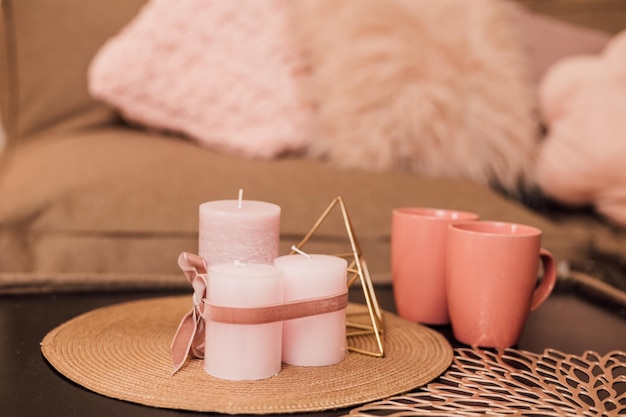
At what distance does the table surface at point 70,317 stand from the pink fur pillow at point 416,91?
44 cm

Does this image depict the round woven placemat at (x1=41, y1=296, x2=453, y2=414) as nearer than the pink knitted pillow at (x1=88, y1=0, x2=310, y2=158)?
Yes

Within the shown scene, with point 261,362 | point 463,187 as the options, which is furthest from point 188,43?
point 261,362

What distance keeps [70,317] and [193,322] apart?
10.4 inches

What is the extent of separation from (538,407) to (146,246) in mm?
678

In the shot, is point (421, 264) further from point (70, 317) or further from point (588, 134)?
point (588, 134)

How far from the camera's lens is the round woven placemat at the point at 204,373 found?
0.55 metres

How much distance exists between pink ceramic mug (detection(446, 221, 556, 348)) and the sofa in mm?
306

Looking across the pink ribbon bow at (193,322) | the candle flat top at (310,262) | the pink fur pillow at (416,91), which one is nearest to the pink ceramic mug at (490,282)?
the candle flat top at (310,262)

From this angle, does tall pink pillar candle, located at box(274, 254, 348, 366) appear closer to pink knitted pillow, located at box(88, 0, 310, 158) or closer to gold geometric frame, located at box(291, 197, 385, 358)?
gold geometric frame, located at box(291, 197, 385, 358)

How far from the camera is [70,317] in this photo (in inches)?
32.0

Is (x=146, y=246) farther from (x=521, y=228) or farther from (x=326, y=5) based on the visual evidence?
(x=326, y=5)

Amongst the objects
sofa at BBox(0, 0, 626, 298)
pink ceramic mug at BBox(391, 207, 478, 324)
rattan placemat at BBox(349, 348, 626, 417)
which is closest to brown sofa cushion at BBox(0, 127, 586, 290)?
sofa at BBox(0, 0, 626, 298)

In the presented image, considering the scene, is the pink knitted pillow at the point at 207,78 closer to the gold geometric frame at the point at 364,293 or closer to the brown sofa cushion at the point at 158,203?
the brown sofa cushion at the point at 158,203

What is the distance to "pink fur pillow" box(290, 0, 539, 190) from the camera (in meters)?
1.37
